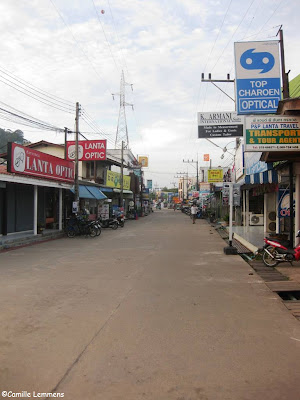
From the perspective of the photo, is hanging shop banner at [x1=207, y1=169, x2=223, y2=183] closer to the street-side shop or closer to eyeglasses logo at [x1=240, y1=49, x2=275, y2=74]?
the street-side shop

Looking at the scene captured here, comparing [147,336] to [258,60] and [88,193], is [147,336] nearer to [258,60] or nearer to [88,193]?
[258,60]

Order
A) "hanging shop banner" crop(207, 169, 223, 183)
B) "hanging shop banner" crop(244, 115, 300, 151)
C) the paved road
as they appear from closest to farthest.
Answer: the paved road
"hanging shop banner" crop(244, 115, 300, 151)
"hanging shop banner" crop(207, 169, 223, 183)

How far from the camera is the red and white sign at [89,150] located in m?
22.9

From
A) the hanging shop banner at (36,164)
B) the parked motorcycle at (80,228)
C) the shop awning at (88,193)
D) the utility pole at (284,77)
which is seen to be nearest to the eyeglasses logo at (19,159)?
the hanging shop banner at (36,164)

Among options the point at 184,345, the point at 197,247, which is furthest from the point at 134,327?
the point at 197,247

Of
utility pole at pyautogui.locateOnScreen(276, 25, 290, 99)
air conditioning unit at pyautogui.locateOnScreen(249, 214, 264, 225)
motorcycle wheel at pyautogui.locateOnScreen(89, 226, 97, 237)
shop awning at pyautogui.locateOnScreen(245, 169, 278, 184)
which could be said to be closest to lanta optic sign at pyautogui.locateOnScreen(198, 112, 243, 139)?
shop awning at pyautogui.locateOnScreen(245, 169, 278, 184)

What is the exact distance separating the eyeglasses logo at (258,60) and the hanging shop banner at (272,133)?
2.79 m

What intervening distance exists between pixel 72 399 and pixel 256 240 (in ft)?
38.6

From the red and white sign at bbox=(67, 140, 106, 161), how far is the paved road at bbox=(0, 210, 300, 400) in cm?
1507

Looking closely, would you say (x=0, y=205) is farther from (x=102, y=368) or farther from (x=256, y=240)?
(x=102, y=368)

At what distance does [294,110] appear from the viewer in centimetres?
786

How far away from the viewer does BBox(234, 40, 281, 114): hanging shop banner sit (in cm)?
1021

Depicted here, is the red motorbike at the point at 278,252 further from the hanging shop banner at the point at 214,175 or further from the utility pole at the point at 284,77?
the hanging shop banner at the point at 214,175

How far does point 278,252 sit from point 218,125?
25.7 feet
